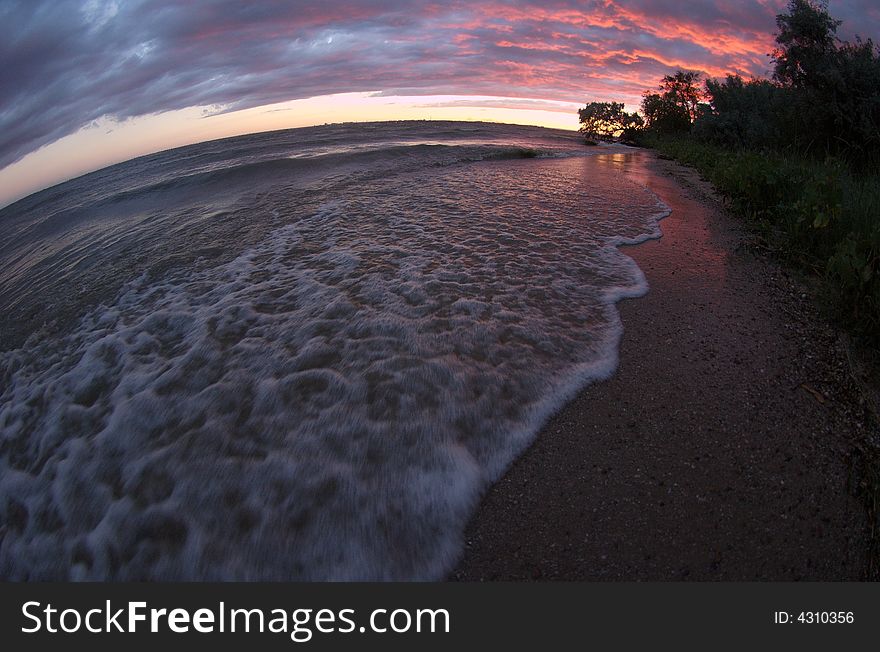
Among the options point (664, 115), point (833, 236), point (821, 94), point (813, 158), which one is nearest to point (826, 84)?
point (821, 94)

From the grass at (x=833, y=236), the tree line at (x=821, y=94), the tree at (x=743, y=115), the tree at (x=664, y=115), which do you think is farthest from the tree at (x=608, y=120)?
the grass at (x=833, y=236)

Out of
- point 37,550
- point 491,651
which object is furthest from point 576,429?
point 37,550

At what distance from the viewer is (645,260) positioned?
18.1 feet

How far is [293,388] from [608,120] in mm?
38117

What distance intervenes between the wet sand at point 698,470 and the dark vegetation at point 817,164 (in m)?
0.19

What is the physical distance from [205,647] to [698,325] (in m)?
4.21

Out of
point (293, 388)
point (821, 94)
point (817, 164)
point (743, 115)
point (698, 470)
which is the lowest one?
point (698, 470)

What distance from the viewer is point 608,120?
34125 millimetres

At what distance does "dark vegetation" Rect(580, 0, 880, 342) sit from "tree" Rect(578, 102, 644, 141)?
820 centimetres

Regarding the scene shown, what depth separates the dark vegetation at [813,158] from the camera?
11.9ft

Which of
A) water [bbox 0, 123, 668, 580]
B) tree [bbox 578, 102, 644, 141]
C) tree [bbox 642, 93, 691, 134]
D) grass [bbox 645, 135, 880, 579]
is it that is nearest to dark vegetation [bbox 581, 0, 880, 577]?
grass [bbox 645, 135, 880, 579]

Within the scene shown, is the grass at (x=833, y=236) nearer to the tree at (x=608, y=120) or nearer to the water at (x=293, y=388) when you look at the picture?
the water at (x=293, y=388)

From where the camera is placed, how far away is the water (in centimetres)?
241

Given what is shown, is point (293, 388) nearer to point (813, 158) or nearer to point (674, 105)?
point (813, 158)
